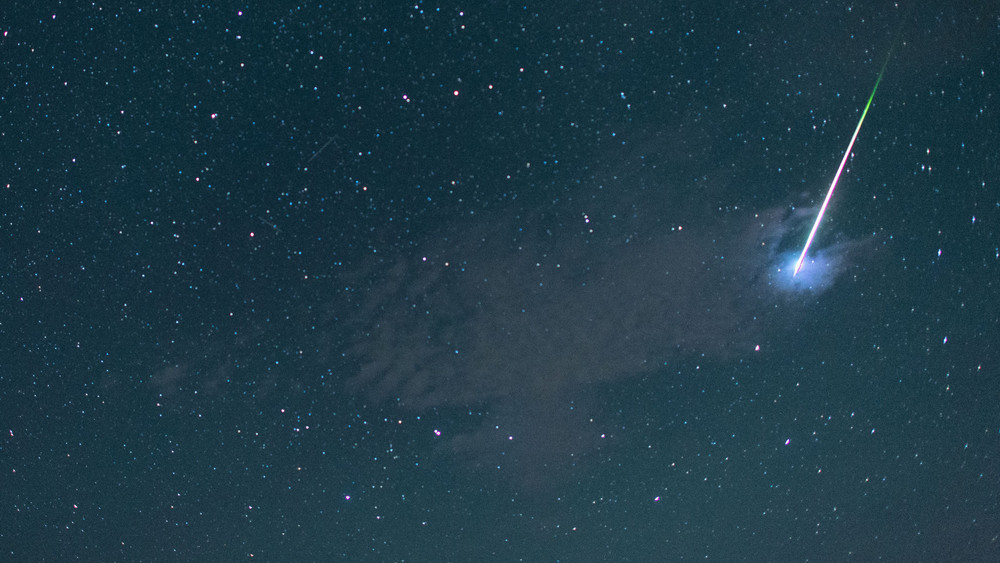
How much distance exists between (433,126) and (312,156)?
233 millimetres

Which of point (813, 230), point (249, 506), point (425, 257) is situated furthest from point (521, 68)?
point (249, 506)

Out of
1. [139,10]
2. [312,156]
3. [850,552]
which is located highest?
[139,10]

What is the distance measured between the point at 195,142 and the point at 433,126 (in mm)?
444

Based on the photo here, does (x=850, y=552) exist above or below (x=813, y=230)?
below

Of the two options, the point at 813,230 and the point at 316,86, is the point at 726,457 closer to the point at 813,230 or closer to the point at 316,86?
the point at 813,230

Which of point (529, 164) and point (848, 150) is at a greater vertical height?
point (529, 164)

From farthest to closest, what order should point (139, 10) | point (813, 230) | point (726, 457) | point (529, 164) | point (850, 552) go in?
point (850, 552), point (726, 457), point (813, 230), point (529, 164), point (139, 10)

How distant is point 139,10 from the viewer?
79cm

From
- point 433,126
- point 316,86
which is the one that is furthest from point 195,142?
point 433,126

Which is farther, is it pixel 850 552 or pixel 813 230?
pixel 850 552

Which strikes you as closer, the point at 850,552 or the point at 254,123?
the point at 254,123

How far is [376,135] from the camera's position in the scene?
2.83 ft

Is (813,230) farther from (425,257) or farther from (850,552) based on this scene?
(850,552)

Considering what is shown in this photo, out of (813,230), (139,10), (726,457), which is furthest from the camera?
(726,457)
